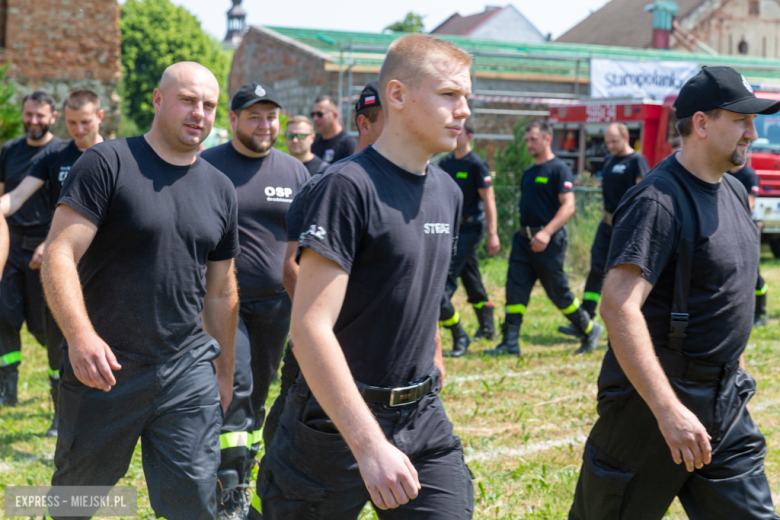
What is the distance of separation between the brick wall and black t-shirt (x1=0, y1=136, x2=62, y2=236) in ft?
25.7

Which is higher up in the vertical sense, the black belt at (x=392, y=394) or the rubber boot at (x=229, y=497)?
the black belt at (x=392, y=394)

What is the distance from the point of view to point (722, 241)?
9.59ft

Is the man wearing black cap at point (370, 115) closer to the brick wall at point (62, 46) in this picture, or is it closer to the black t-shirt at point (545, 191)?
the black t-shirt at point (545, 191)

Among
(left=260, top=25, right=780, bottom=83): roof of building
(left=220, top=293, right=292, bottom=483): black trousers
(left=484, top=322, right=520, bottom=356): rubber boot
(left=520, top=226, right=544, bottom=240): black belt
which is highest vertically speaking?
(left=260, top=25, right=780, bottom=83): roof of building

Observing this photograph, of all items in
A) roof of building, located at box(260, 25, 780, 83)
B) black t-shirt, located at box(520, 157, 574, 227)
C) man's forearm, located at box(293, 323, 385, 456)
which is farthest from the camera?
roof of building, located at box(260, 25, 780, 83)

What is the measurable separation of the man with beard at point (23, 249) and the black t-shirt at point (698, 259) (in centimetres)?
494

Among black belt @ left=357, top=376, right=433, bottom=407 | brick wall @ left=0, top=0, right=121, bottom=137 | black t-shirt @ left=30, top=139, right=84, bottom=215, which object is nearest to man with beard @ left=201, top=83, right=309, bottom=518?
black t-shirt @ left=30, top=139, right=84, bottom=215

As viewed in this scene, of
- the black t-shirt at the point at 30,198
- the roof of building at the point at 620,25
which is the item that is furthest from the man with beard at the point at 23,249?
the roof of building at the point at 620,25

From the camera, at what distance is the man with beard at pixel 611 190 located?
29.5ft

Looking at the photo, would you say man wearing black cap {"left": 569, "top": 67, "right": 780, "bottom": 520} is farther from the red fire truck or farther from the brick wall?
the brick wall

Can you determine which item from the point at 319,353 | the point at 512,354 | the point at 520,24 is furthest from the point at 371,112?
the point at 520,24

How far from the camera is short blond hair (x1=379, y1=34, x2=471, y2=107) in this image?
7.95ft

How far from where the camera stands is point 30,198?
6.58 m

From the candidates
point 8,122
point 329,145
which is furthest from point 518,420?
point 8,122
